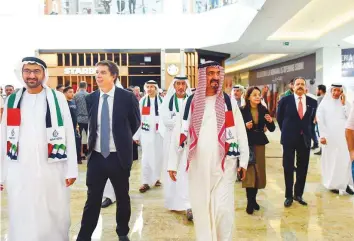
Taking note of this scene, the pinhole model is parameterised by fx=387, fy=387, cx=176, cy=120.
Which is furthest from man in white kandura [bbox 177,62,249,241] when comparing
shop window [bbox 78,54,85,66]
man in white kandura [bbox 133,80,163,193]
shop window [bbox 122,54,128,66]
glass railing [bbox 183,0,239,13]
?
shop window [bbox 78,54,85,66]

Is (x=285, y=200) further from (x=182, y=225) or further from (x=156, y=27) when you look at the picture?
(x=156, y=27)

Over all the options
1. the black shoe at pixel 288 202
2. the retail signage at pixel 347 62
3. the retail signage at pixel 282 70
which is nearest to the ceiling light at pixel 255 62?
the retail signage at pixel 282 70

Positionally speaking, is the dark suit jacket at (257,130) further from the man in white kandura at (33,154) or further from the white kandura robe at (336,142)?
the man in white kandura at (33,154)

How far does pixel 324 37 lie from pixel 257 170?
9514mm

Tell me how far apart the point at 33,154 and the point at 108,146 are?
1.86 ft

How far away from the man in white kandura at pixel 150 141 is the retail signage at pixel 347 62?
10.7m

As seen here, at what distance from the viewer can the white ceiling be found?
8991 mm

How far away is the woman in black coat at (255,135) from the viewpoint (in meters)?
4.12

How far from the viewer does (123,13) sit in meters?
14.0

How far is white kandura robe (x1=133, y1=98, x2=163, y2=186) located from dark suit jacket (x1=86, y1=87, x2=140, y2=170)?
7.58 ft

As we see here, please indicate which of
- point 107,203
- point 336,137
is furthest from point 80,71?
point 336,137

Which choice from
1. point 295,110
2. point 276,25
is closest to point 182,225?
point 295,110

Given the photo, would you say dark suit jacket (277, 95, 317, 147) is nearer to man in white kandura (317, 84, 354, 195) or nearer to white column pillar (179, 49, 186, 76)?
man in white kandura (317, 84, 354, 195)

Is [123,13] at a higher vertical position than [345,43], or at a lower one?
higher
